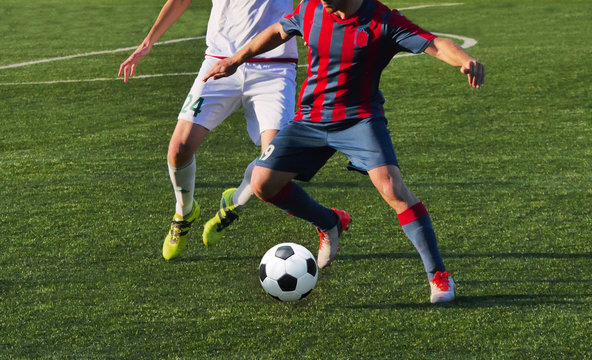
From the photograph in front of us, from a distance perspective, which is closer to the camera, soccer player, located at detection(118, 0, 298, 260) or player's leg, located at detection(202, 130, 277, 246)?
soccer player, located at detection(118, 0, 298, 260)

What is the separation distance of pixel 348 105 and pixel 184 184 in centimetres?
139

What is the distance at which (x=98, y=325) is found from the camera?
442 centimetres

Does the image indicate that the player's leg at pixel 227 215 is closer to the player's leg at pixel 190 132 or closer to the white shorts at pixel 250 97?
the player's leg at pixel 190 132

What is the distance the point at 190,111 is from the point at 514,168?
10.4 ft

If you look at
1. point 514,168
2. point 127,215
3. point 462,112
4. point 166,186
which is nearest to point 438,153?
point 514,168

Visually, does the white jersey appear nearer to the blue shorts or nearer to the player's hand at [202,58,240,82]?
the player's hand at [202,58,240,82]

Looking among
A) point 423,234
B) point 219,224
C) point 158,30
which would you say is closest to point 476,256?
point 423,234

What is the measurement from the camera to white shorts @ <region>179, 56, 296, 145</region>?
18.0ft

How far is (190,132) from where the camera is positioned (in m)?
5.42

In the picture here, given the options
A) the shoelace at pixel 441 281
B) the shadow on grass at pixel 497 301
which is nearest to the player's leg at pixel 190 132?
the shadow on grass at pixel 497 301

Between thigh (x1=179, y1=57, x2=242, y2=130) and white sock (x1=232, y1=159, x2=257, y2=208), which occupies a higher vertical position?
thigh (x1=179, y1=57, x2=242, y2=130)

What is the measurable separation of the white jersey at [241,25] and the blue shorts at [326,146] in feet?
3.10

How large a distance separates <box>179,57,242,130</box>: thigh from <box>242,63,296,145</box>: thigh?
8 centimetres

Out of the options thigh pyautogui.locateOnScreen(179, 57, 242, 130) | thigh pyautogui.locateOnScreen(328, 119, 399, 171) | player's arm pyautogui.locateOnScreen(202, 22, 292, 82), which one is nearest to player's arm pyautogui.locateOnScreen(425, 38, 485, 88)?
thigh pyautogui.locateOnScreen(328, 119, 399, 171)
